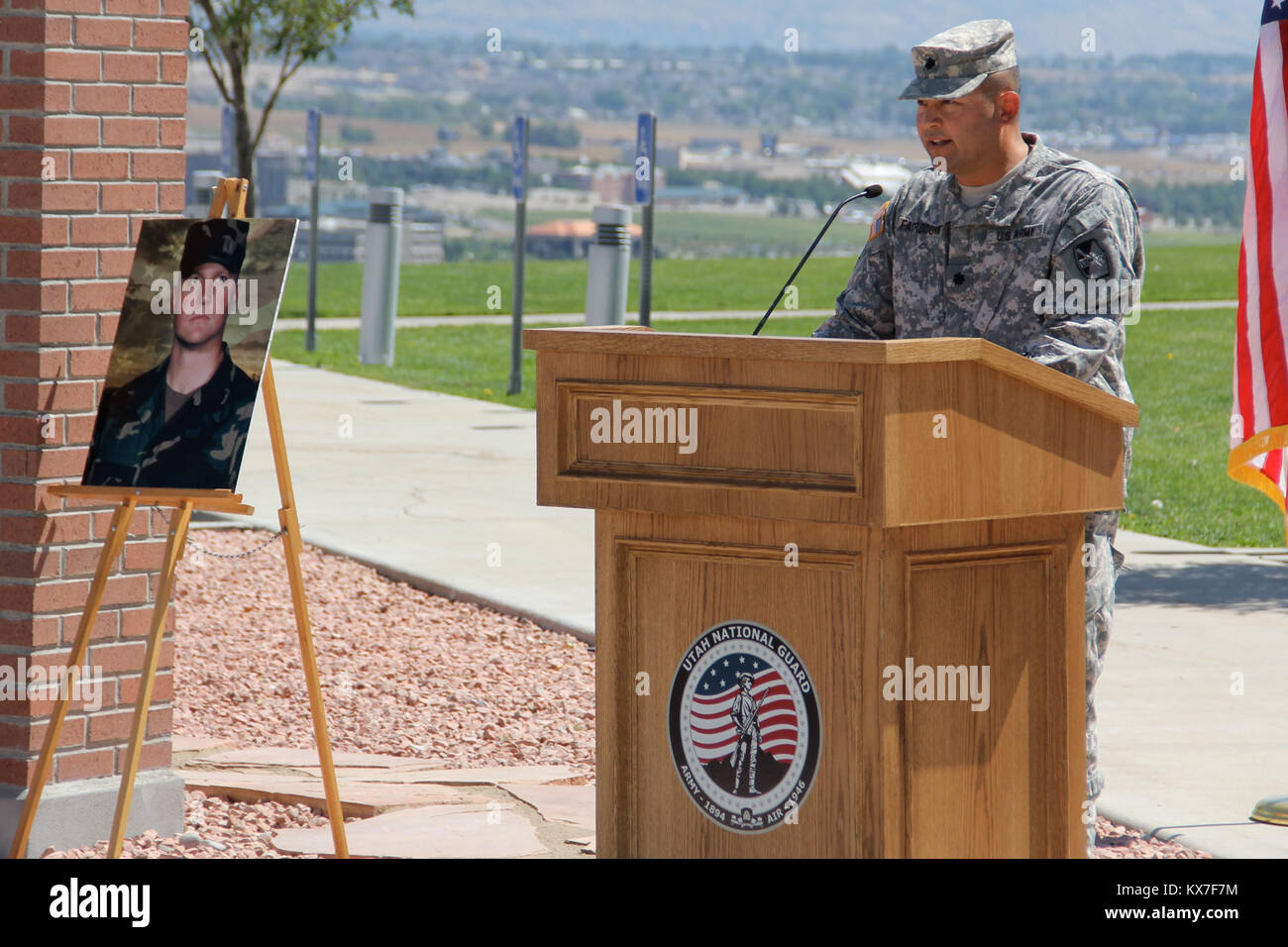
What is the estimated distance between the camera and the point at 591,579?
924 cm

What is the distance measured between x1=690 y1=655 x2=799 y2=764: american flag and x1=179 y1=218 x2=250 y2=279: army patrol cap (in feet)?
6.22

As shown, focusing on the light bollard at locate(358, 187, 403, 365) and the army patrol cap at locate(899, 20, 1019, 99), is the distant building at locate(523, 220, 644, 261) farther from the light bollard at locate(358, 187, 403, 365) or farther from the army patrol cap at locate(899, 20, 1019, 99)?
the army patrol cap at locate(899, 20, 1019, 99)

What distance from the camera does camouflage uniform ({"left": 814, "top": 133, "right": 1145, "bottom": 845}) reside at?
14.3 ft

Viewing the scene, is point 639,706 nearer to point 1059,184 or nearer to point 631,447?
point 631,447

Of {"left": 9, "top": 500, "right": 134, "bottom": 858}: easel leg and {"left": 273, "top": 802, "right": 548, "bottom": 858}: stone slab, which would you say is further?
{"left": 273, "top": 802, "right": 548, "bottom": 858}: stone slab

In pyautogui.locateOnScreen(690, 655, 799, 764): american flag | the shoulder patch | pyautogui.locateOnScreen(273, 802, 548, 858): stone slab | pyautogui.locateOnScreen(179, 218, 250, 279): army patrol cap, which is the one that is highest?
the shoulder patch

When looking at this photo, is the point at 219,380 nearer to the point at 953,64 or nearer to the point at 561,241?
the point at 953,64

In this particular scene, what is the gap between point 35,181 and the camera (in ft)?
16.8

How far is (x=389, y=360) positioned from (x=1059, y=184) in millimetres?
14998

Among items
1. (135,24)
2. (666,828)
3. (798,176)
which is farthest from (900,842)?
(798,176)

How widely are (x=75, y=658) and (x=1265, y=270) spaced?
3387mm

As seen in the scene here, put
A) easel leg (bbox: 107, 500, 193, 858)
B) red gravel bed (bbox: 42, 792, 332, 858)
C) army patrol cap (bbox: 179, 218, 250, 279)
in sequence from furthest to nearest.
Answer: red gravel bed (bbox: 42, 792, 332, 858) → army patrol cap (bbox: 179, 218, 250, 279) → easel leg (bbox: 107, 500, 193, 858)
